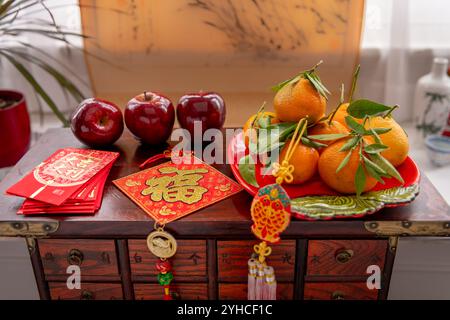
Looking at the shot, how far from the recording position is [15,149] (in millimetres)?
1155

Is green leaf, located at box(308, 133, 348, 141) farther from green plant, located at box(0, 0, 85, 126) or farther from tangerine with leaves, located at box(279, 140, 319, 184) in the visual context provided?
green plant, located at box(0, 0, 85, 126)

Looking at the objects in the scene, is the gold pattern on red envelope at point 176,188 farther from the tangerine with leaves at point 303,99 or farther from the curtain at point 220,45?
the curtain at point 220,45

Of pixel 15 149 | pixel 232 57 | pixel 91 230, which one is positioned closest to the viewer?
pixel 91 230

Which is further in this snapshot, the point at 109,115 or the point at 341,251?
the point at 109,115

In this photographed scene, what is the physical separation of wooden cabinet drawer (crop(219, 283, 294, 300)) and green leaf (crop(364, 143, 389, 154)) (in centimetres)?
27

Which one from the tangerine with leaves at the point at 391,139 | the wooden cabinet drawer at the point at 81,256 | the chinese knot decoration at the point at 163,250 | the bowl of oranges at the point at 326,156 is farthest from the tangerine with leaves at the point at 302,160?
the wooden cabinet drawer at the point at 81,256

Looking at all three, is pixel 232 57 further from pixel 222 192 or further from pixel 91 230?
pixel 91 230

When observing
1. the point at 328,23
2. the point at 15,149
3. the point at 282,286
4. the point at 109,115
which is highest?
the point at 328,23

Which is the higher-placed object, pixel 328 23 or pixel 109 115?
pixel 328 23

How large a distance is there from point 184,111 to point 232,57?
0.39 metres

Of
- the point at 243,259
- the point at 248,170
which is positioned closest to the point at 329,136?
the point at 248,170

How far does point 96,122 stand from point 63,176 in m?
0.13

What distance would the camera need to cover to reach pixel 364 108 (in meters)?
0.76

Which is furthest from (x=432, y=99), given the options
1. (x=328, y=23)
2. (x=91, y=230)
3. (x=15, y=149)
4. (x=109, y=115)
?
(x=15, y=149)
